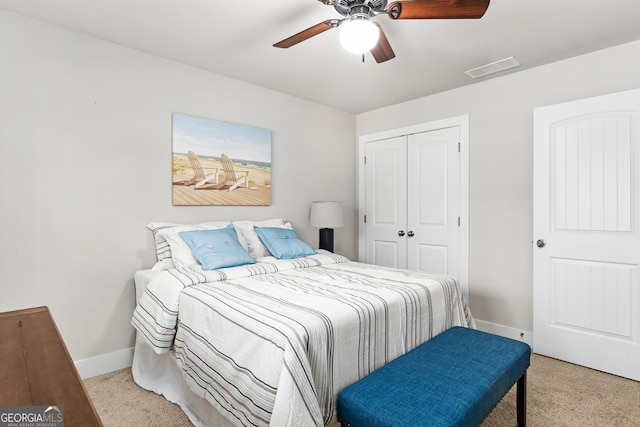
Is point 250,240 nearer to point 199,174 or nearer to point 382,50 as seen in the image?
point 199,174

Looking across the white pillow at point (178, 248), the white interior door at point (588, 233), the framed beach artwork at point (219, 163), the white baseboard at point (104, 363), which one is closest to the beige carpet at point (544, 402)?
the white baseboard at point (104, 363)

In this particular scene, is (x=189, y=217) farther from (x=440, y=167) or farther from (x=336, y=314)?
(x=440, y=167)

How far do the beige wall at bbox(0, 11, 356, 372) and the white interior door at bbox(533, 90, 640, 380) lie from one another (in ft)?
9.45

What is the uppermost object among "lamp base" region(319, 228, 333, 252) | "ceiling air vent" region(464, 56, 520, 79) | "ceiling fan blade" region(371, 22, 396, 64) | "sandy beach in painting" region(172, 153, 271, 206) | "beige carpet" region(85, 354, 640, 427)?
"ceiling air vent" region(464, 56, 520, 79)

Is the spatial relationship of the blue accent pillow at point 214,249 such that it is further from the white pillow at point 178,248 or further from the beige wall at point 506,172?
the beige wall at point 506,172

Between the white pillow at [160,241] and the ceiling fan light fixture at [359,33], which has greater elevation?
the ceiling fan light fixture at [359,33]

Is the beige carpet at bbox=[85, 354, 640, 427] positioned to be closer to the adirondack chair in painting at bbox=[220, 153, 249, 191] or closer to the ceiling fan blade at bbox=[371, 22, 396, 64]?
the adirondack chair in painting at bbox=[220, 153, 249, 191]

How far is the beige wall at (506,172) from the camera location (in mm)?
2934

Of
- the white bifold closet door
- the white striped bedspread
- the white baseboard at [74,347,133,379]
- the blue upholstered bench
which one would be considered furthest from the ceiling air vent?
the white baseboard at [74,347,133,379]

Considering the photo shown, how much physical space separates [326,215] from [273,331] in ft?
7.58

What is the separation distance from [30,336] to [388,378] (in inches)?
54.1

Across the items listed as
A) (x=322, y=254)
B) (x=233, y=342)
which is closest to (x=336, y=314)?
(x=233, y=342)

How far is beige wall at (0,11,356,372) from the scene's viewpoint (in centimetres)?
223

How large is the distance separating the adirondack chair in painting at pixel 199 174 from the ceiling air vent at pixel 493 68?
8.12ft
